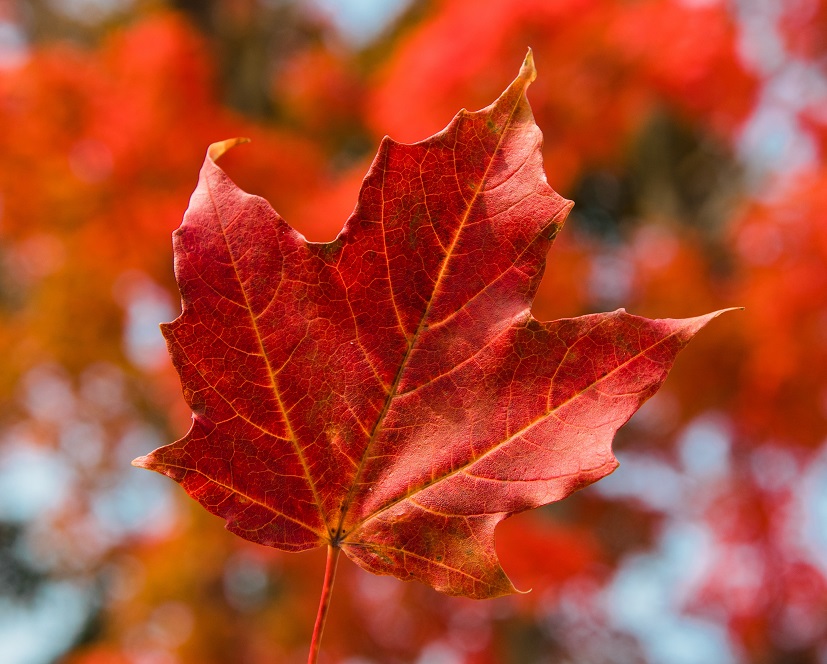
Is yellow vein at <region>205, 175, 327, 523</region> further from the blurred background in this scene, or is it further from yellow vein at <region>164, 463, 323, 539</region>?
the blurred background

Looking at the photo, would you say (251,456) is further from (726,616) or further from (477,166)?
(726,616)

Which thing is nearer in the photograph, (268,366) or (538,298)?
(268,366)

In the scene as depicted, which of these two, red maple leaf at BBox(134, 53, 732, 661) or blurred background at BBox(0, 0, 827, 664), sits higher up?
blurred background at BBox(0, 0, 827, 664)

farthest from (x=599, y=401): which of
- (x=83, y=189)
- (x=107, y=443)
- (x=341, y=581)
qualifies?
(x=107, y=443)

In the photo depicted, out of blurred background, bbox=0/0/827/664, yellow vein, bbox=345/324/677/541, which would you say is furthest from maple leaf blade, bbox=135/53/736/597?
blurred background, bbox=0/0/827/664

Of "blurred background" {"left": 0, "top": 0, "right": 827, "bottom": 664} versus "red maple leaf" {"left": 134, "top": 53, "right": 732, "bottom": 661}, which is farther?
"blurred background" {"left": 0, "top": 0, "right": 827, "bottom": 664}

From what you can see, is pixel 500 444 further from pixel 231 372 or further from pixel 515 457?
pixel 231 372

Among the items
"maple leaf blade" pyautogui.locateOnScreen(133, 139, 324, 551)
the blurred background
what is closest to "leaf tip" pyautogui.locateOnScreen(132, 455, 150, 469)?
"maple leaf blade" pyautogui.locateOnScreen(133, 139, 324, 551)

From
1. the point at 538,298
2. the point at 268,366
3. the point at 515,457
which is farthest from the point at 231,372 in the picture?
the point at 538,298

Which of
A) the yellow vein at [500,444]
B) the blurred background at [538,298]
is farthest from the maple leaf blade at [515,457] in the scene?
the blurred background at [538,298]

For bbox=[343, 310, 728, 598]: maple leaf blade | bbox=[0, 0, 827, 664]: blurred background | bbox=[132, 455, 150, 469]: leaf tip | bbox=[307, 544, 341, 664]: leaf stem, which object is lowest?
bbox=[307, 544, 341, 664]: leaf stem
